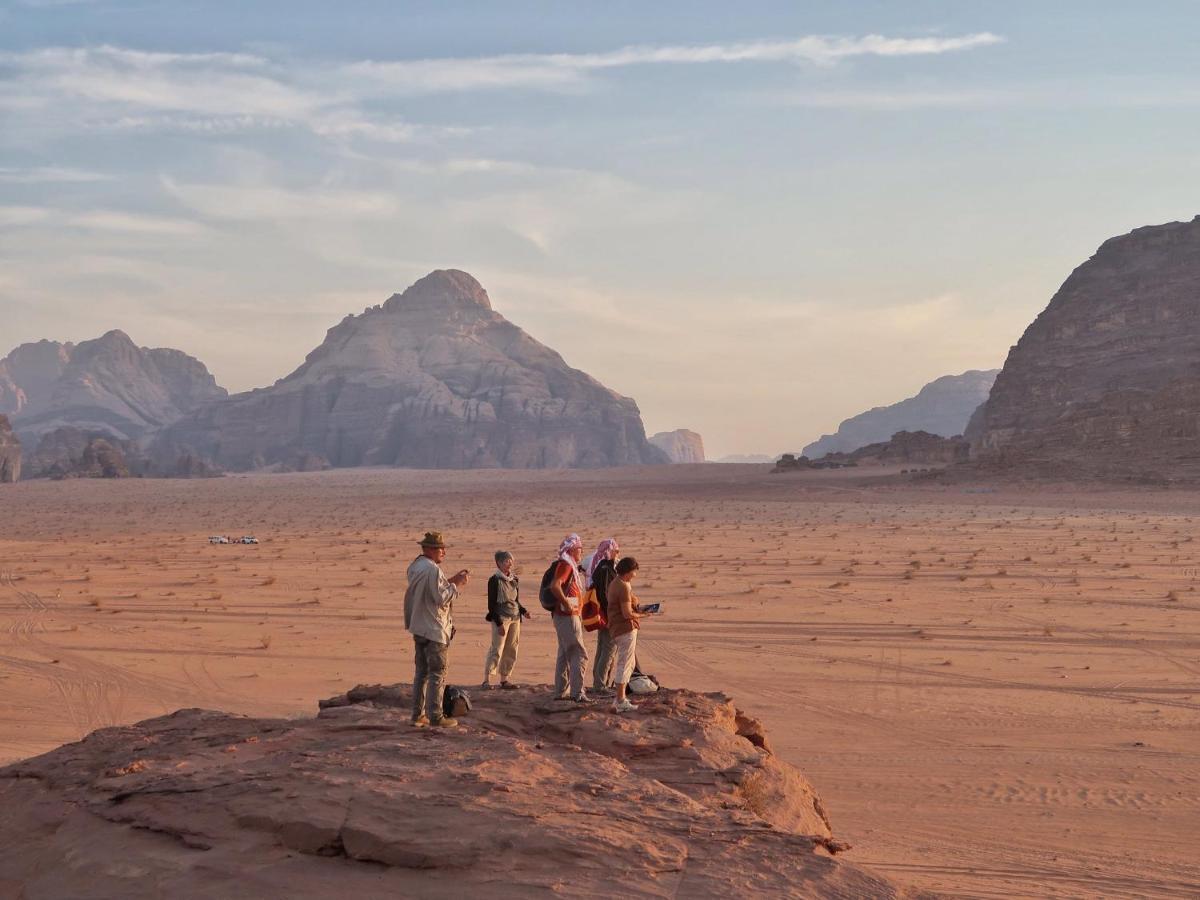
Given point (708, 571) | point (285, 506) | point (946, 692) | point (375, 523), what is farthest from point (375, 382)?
point (946, 692)

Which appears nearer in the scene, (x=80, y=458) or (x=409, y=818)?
(x=409, y=818)

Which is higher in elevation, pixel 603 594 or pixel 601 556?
pixel 601 556

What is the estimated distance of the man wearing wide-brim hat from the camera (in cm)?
755

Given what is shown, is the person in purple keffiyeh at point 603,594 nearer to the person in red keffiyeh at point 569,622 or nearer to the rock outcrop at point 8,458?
the person in red keffiyeh at point 569,622

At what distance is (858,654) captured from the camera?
49.8 ft

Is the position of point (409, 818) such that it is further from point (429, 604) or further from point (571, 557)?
point (571, 557)

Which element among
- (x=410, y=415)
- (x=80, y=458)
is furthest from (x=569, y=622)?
(x=410, y=415)

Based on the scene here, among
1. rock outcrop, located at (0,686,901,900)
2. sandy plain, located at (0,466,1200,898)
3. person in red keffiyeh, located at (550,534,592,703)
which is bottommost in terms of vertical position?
sandy plain, located at (0,466,1200,898)

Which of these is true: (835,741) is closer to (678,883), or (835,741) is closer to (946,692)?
(946,692)

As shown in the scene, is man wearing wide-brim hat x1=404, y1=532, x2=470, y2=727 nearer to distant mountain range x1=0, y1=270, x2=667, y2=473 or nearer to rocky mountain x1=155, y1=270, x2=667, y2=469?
distant mountain range x1=0, y1=270, x2=667, y2=473

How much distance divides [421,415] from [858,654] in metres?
137

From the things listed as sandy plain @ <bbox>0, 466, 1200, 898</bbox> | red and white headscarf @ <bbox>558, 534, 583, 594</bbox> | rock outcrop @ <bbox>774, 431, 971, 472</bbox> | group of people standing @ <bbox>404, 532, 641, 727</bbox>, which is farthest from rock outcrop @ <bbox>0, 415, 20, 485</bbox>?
red and white headscarf @ <bbox>558, 534, 583, 594</bbox>

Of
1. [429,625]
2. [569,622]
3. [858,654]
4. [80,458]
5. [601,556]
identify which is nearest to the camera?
[429,625]

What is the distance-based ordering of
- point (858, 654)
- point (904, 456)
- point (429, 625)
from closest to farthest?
point (429, 625)
point (858, 654)
point (904, 456)
